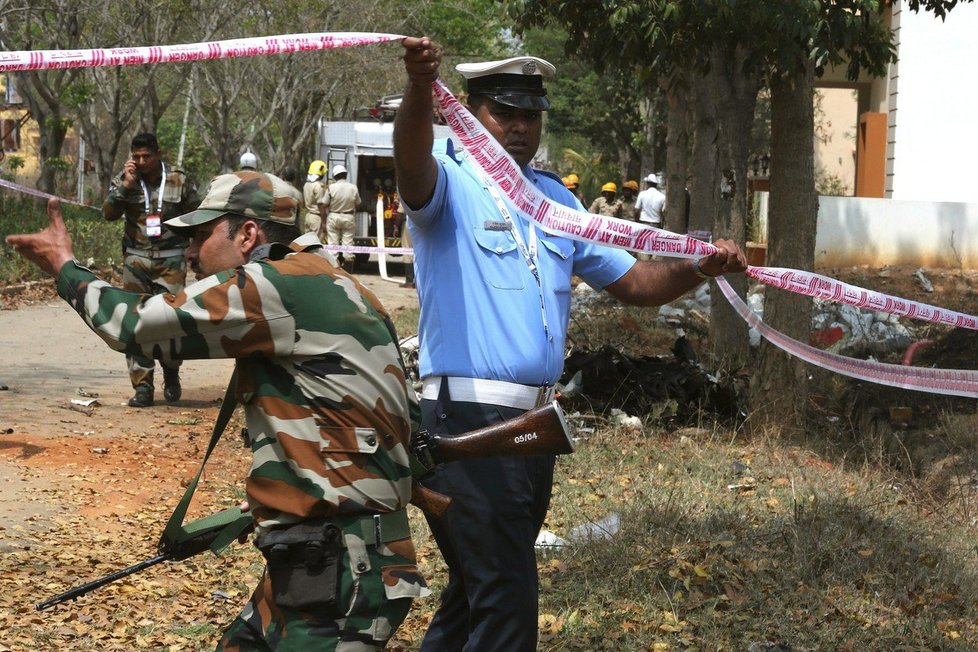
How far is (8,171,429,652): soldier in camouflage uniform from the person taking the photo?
291 cm

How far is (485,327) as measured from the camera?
Answer: 12.4 feet

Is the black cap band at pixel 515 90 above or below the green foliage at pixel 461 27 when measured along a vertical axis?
below

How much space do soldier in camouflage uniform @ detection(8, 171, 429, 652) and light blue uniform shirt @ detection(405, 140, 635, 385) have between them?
2.12 feet

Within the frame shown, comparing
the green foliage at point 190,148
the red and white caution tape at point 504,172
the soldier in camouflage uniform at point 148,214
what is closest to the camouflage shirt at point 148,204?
the soldier in camouflage uniform at point 148,214

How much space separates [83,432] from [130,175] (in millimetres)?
1944

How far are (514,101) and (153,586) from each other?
10.5ft

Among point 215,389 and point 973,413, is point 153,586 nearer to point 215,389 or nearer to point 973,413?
point 215,389

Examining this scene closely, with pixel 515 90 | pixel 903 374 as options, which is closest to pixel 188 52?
pixel 515 90

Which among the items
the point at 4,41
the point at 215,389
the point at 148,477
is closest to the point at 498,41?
the point at 4,41

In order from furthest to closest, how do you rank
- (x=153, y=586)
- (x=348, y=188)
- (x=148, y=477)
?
(x=348, y=188) < (x=148, y=477) < (x=153, y=586)

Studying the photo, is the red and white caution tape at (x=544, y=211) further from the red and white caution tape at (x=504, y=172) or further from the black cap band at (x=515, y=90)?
the black cap band at (x=515, y=90)

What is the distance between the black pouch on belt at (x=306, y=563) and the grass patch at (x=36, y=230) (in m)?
14.1

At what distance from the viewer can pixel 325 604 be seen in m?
2.96

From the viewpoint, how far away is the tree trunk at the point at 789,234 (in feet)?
29.1
